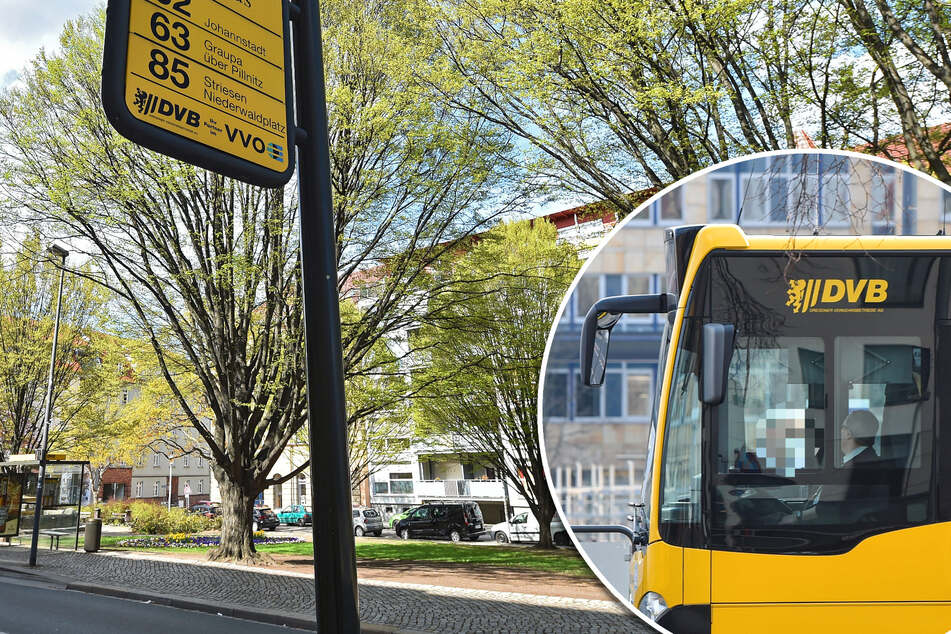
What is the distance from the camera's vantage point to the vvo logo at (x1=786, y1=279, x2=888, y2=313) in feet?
6.06

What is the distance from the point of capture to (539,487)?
19750 millimetres

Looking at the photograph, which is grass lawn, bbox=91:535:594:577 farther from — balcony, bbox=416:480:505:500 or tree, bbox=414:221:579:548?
balcony, bbox=416:480:505:500

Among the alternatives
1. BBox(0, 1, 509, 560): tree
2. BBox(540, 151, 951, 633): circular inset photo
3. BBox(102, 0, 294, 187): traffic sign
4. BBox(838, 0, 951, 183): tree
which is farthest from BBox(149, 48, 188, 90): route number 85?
BBox(0, 1, 509, 560): tree

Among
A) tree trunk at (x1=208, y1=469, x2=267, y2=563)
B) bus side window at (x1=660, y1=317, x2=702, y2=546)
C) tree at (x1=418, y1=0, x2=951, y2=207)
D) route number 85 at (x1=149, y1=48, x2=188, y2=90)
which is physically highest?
tree at (x1=418, y1=0, x2=951, y2=207)

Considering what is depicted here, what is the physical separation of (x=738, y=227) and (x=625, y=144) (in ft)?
31.2

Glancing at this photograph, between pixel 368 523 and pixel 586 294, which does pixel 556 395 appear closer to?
pixel 586 294

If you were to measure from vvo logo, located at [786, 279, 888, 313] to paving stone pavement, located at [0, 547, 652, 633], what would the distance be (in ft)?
23.7

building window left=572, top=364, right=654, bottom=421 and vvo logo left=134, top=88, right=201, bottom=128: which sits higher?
vvo logo left=134, top=88, right=201, bottom=128

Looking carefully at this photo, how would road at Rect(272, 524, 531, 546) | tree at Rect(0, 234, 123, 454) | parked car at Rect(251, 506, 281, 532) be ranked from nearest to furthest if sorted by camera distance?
tree at Rect(0, 234, 123, 454), road at Rect(272, 524, 531, 546), parked car at Rect(251, 506, 281, 532)

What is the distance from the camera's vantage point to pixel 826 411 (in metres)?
1.77

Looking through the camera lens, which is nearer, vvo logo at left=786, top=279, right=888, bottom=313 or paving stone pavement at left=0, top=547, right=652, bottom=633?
vvo logo at left=786, top=279, right=888, bottom=313

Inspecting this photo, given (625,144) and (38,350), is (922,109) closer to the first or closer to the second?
(625,144)

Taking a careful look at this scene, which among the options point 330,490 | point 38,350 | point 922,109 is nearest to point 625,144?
point 922,109

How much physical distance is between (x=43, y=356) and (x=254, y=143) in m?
33.1
